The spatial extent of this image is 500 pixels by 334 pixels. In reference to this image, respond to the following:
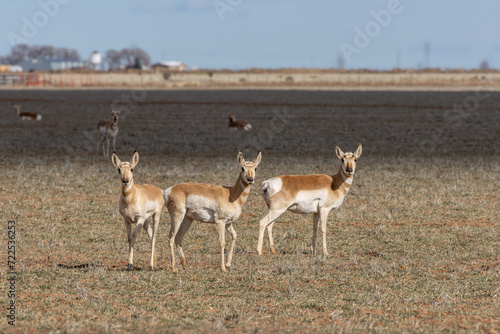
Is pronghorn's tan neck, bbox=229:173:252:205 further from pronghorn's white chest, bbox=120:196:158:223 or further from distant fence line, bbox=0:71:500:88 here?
distant fence line, bbox=0:71:500:88

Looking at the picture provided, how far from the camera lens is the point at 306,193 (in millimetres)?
11359

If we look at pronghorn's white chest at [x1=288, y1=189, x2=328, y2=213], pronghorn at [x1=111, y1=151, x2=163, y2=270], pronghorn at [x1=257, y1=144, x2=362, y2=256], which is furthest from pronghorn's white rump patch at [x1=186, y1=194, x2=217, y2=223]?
pronghorn's white chest at [x1=288, y1=189, x2=328, y2=213]

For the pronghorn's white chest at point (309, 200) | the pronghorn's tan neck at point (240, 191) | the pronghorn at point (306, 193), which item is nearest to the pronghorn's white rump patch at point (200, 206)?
the pronghorn's tan neck at point (240, 191)

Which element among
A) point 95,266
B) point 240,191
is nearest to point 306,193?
point 240,191

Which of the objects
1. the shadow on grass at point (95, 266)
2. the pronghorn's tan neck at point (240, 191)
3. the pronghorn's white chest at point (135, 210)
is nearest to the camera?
the pronghorn's white chest at point (135, 210)

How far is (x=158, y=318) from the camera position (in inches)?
321

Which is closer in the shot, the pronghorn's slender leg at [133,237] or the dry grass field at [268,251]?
the dry grass field at [268,251]

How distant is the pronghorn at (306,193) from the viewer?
11281 millimetres

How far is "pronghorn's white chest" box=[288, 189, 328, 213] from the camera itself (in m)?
11.3

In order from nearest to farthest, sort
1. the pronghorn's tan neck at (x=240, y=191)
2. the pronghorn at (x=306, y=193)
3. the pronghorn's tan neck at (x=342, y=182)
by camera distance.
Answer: the pronghorn's tan neck at (x=240, y=191), the pronghorn at (x=306, y=193), the pronghorn's tan neck at (x=342, y=182)

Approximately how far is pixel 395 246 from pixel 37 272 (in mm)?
5761

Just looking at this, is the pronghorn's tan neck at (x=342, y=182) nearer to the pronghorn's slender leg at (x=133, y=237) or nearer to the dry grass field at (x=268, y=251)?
the dry grass field at (x=268, y=251)

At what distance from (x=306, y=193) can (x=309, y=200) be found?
0.12 meters

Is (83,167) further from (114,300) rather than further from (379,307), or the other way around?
(379,307)
